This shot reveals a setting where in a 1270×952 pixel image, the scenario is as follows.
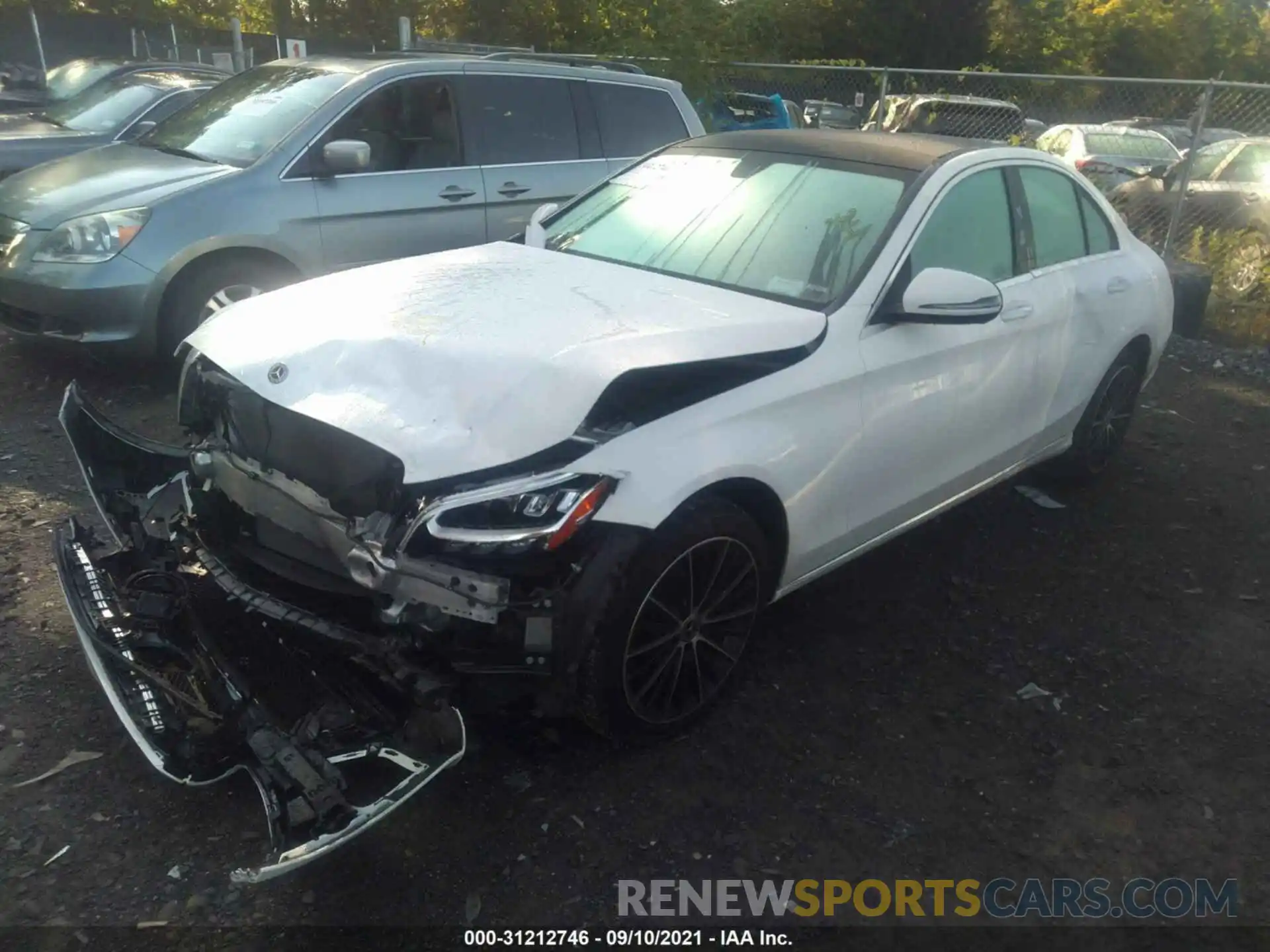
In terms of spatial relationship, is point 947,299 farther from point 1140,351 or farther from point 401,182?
point 401,182

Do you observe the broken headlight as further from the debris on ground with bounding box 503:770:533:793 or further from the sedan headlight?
the sedan headlight

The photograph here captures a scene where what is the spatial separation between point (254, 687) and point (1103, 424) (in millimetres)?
4311

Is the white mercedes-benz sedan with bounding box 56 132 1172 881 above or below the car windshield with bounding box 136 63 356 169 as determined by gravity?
below

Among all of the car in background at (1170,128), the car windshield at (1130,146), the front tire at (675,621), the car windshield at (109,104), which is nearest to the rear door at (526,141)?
the front tire at (675,621)

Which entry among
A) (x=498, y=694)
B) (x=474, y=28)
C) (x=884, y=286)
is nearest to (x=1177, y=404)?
(x=884, y=286)

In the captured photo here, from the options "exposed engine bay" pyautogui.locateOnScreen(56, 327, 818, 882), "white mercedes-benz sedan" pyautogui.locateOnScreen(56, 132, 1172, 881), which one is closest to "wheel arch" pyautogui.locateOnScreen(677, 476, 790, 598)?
"white mercedes-benz sedan" pyautogui.locateOnScreen(56, 132, 1172, 881)

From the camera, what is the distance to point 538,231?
4.48 metres

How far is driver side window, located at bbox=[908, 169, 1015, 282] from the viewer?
3848 millimetres

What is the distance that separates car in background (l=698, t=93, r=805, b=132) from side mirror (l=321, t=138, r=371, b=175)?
6.63m

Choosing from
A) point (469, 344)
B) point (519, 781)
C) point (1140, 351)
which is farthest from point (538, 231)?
point (1140, 351)

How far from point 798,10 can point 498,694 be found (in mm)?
17753

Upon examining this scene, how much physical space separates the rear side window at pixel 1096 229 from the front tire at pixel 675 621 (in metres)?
2.72

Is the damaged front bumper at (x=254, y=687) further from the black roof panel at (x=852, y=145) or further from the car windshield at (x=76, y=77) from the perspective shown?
the car windshield at (x=76, y=77)

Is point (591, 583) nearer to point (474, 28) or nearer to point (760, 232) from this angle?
point (760, 232)
